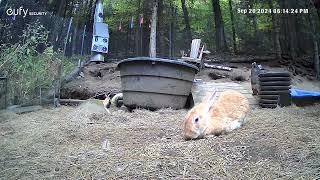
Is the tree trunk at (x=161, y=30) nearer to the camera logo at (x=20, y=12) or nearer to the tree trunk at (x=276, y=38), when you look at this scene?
the tree trunk at (x=276, y=38)

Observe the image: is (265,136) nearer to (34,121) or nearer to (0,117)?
(34,121)

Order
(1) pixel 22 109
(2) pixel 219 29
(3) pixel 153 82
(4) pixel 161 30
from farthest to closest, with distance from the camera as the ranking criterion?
(2) pixel 219 29, (4) pixel 161 30, (3) pixel 153 82, (1) pixel 22 109

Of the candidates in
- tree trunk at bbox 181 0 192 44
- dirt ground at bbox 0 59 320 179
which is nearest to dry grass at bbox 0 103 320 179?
dirt ground at bbox 0 59 320 179

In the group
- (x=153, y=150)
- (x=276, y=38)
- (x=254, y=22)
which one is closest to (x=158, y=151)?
(x=153, y=150)

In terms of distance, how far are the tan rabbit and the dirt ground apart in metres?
0.11

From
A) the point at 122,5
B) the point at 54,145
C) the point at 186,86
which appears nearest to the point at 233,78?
the point at 186,86

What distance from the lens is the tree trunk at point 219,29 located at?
15.9 meters

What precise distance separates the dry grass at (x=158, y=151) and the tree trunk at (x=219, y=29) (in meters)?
11.5

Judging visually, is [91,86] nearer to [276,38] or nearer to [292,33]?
[276,38]

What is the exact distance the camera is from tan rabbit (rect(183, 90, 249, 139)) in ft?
11.7

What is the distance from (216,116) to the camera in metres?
3.73

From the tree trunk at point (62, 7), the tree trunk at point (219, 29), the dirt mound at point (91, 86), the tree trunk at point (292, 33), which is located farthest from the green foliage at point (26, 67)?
the tree trunk at point (219, 29)

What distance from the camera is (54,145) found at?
144 inches

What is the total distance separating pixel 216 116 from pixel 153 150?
864 millimetres
